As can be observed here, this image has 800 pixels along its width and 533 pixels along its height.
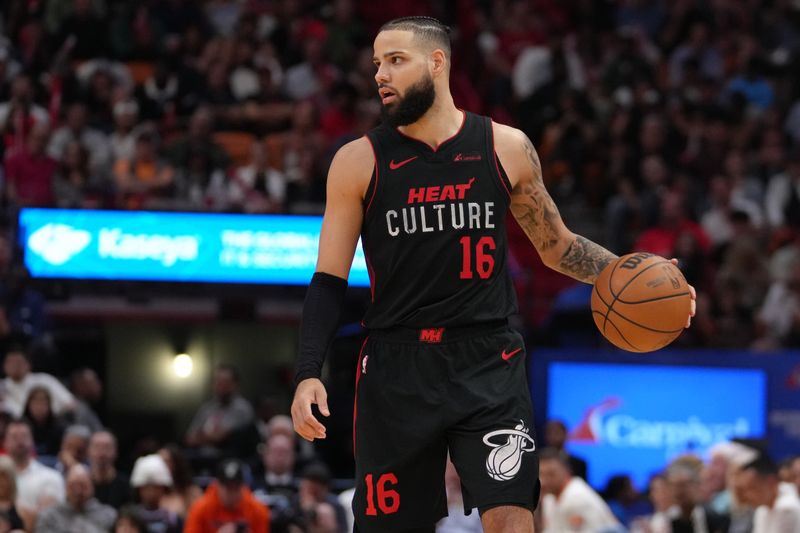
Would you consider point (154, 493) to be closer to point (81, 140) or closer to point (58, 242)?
point (58, 242)

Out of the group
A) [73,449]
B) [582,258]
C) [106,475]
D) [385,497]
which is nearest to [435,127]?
[582,258]

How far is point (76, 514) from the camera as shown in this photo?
1081cm

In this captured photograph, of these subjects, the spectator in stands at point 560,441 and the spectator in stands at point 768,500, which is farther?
the spectator in stands at point 560,441

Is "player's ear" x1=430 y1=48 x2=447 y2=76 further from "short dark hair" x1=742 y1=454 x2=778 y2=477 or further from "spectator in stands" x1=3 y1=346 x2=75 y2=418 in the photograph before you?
"spectator in stands" x1=3 y1=346 x2=75 y2=418

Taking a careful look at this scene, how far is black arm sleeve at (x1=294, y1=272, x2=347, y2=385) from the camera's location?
4957mm

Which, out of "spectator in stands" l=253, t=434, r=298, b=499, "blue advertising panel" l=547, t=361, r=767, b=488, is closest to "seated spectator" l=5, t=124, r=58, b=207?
"spectator in stands" l=253, t=434, r=298, b=499

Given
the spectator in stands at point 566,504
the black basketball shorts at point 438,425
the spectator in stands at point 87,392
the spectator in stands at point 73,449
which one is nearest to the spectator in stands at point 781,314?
the spectator in stands at point 566,504

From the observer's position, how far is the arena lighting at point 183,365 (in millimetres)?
15641

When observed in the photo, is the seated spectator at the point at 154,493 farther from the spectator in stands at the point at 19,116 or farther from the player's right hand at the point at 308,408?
the player's right hand at the point at 308,408

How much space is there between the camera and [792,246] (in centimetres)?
1534

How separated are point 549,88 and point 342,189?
13.3m

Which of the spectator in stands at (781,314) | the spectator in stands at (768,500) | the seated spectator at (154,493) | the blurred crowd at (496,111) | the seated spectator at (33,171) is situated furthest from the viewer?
the blurred crowd at (496,111)

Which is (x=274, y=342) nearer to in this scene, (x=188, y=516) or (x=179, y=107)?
(x=179, y=107)

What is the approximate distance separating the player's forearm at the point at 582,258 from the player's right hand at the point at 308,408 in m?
1.11
